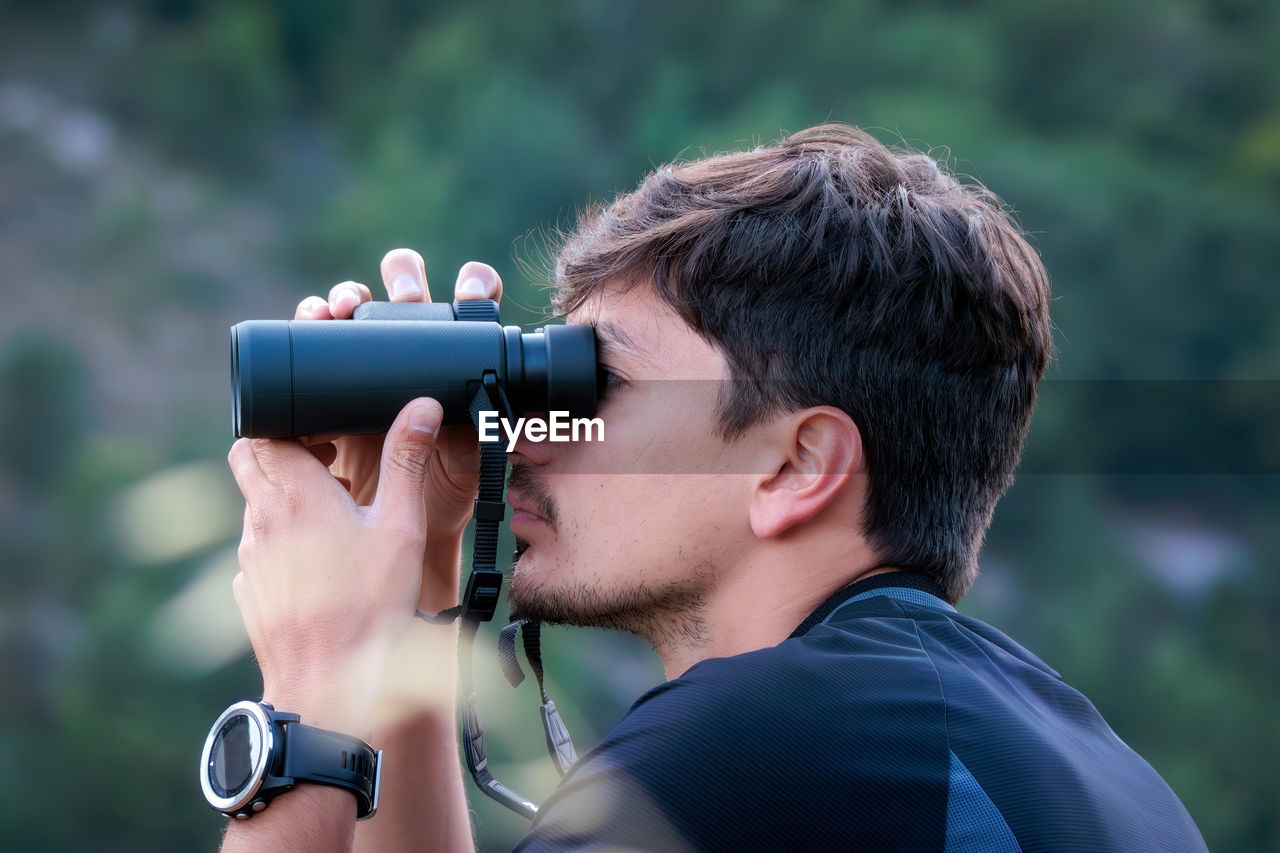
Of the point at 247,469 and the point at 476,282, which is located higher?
the point at 476,282

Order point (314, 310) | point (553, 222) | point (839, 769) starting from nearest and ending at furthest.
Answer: point (839, 769) → point (314, 310) → point (553, 222)

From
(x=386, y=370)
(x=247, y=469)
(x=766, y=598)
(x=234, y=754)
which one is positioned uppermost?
(x=386, y=370)

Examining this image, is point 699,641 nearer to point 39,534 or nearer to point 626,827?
point 626,827

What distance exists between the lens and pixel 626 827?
853 mm

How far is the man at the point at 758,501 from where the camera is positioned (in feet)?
3.01

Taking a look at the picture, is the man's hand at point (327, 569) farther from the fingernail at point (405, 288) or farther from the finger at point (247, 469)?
the fingernail at point (405, 288)

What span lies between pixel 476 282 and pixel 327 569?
47 centimetres

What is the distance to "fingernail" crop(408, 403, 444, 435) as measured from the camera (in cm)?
117

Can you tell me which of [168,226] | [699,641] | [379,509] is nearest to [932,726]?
[699,641]

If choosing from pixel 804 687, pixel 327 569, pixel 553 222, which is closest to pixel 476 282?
pixel 327 569

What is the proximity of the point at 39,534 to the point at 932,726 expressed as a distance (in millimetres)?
6905

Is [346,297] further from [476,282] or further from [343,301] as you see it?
[476,282]

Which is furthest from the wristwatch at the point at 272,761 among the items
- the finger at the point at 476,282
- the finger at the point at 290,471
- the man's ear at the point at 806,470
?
the finger at the point at 476,282

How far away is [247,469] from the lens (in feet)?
3.91
